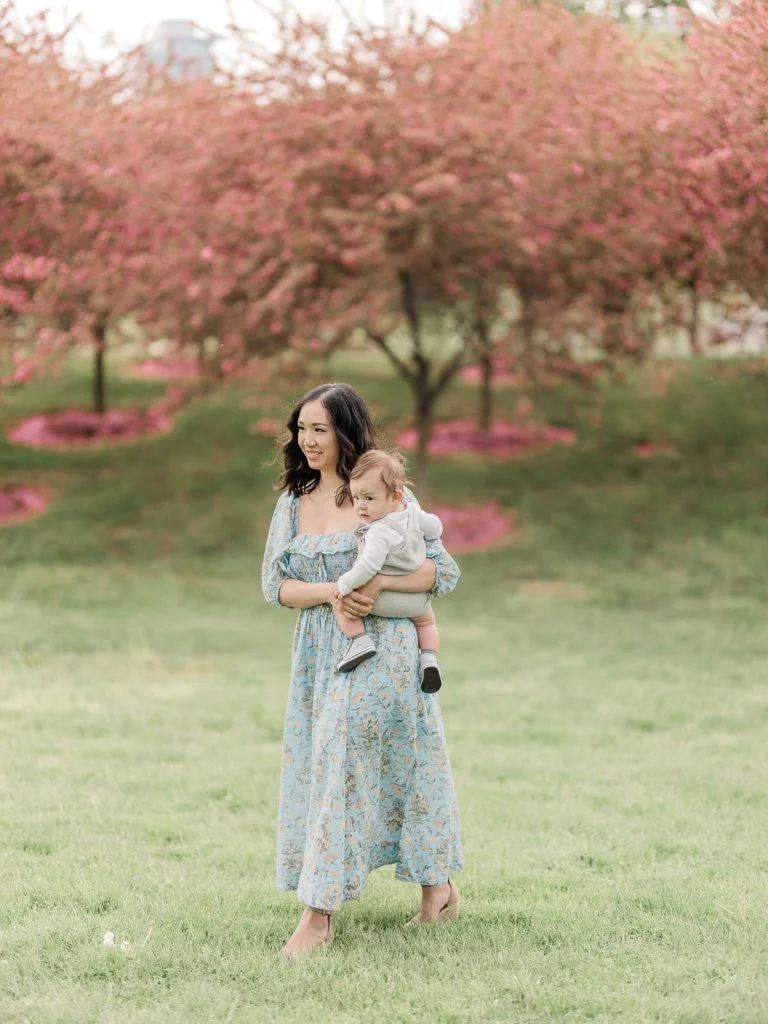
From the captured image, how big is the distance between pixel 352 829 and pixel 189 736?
3.66 m

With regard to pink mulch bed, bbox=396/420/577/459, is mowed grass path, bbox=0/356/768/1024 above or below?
below

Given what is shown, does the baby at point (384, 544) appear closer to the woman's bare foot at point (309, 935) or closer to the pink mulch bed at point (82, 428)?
the woman's bare foot at point (309, 935)

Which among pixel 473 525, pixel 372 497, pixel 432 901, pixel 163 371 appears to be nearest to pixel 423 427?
pixel 473 525

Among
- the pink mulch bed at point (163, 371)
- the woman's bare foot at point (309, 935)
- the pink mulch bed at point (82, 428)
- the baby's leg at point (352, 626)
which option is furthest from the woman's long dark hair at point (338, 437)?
the pink mulch bed at point (163, 371)

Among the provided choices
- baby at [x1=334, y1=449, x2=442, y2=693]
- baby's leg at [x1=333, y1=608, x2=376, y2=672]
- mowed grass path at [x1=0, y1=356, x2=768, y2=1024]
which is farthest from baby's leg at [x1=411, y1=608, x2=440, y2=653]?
mowed grass path at [x1=0, y1=356, x2=768, y2=1024]

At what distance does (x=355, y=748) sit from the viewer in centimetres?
402

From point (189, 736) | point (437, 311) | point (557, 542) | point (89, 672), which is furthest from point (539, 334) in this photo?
point (189, 736)

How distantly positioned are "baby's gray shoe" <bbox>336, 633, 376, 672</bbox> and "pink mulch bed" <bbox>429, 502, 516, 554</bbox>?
36.0 feet

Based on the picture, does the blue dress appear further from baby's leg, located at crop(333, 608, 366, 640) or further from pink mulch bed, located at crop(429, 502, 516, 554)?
A: pink mulch bed, located at crop(429, 502, 516, 554)

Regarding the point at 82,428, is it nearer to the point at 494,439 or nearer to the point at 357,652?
the point at 494,439

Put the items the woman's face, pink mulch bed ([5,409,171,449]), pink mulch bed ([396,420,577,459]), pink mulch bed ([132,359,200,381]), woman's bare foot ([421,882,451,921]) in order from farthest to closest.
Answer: pink mulch bed ([132,359,200,381]) < pink mulch bed ([5,409,171,449]) < pink mulch bed ([396,420,577,459]) < woman's bare foot ([421,882,451,921]) < the woman's face

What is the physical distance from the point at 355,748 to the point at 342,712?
0.43ft

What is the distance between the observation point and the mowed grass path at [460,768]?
151 inches

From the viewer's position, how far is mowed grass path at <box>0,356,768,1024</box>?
3.85 m
